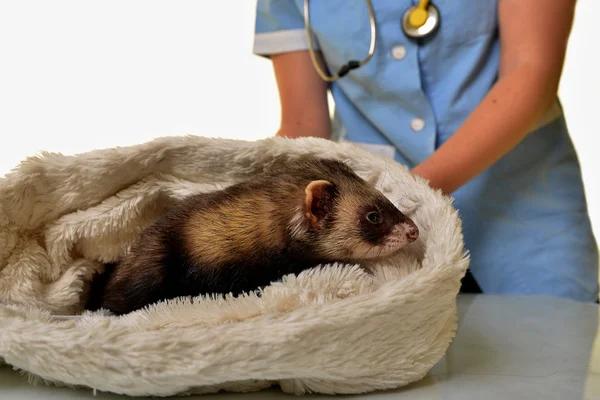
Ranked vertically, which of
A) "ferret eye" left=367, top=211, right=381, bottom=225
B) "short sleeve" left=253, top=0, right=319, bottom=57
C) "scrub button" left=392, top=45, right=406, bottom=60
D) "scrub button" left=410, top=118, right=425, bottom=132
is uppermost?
"short sleeve" left=253, top=0, right=319, bottom=57

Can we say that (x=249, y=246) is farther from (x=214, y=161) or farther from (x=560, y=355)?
(x=560, y=355)

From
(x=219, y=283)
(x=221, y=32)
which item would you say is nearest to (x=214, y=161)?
(x=219, y=283)

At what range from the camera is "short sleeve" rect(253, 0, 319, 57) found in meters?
1.07

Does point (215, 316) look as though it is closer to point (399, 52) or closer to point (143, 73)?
point (399, 52)

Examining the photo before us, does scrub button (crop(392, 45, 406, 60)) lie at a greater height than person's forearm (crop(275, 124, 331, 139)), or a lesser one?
greater

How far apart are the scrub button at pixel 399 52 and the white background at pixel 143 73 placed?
0.68m

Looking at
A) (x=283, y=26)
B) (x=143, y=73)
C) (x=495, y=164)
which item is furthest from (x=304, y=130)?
(x=143, y=73)

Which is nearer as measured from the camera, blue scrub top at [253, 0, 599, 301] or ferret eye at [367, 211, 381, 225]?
ferret eye at [367, 211, 381, 225]

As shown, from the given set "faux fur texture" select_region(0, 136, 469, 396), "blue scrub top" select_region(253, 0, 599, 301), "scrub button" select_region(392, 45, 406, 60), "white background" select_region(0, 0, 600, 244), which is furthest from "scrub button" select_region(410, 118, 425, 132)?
"white background" select_region(0, 0, 600, 244)

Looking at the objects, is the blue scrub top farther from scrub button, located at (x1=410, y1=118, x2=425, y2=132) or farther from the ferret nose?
the ferret nose

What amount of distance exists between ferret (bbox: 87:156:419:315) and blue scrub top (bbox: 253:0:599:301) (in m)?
0.45

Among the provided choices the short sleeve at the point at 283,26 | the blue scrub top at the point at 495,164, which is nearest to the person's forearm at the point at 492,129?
the blue scrub top at the point at 495,164

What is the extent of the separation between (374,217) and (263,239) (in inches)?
4.0

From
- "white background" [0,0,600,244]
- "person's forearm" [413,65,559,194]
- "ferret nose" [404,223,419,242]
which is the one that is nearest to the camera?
"ferret nose" [404,223,419,242]
